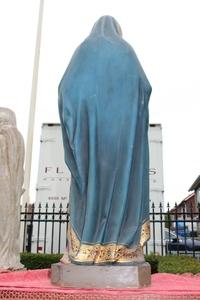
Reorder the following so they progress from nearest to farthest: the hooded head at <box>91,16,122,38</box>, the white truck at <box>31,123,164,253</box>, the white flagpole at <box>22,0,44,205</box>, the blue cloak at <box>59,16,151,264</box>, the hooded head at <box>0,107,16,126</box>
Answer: the blue cloak at <box>59,16,151,264</box> → the hooded head at <box>91,16,122,38</box> → the hooded head at <box>0,107,16,126</box> → the white truck at <box>31,123,164,253</box> → the white flagpole at <box>22,0,44,205</box>

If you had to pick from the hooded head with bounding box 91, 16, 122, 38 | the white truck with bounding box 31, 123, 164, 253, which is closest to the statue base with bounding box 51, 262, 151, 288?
the hooded head with bounding box 91, 16, 122, 38

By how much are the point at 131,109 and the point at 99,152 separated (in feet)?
1.49

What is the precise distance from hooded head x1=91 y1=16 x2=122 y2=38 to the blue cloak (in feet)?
0.63

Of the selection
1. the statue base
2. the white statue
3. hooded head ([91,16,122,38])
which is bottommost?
the statue base

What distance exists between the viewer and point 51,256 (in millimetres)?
7152

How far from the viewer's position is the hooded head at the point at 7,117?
5.56 meters

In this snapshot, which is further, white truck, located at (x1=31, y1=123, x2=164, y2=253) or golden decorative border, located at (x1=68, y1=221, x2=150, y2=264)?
white truck, located at (x1=31, y1=123, x2=164, y2=253)

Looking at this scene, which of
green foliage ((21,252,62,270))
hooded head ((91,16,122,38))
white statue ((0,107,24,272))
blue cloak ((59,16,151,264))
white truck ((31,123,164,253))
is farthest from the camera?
white truck ((31,123,164,253))

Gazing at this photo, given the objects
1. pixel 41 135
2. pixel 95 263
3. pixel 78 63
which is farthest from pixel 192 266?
pixel 41 135

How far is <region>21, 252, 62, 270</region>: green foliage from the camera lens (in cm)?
711

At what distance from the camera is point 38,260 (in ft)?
23.6

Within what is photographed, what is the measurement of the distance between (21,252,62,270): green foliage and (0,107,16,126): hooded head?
2.86m

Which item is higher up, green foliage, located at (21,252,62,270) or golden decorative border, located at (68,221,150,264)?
golden decorative border, located at (68,221,150,264)

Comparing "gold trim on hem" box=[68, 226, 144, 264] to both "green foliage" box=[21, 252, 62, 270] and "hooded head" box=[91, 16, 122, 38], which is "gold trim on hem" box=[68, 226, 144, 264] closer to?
"hooded head" box=[91, 16, 122, 38]
